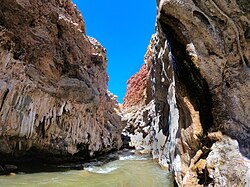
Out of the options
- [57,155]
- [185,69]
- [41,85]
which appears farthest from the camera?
[57,155]

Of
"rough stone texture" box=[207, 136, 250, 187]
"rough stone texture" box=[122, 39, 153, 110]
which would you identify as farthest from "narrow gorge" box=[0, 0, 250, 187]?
"rough stone texture" box=[122, 39, 153, 110]

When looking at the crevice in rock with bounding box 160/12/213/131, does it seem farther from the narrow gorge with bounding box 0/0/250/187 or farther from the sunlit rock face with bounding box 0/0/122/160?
the sunlit rock face with bounding box 0/0/122/160

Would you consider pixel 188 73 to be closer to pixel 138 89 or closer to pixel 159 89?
pixel 159 89

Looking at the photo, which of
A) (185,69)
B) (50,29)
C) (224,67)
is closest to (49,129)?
(50,29)

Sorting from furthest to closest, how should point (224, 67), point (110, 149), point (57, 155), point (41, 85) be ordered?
point (110, 149), point (57, 155), point (41, 85), point (224, 67)

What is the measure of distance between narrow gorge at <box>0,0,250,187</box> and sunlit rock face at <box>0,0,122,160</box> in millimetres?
51

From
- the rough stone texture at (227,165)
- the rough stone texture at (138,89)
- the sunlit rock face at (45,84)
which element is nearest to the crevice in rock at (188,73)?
the rough stone texture at (227,165)

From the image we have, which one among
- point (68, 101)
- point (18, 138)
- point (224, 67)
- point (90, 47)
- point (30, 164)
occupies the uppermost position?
point (90, 47)

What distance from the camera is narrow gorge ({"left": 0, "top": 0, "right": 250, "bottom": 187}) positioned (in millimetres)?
4582

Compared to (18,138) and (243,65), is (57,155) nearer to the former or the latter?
(18,138)

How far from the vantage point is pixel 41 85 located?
34.8ft

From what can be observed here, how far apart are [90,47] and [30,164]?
32.5 feet

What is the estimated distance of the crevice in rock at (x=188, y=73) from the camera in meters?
4.94

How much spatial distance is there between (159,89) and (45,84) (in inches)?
280
